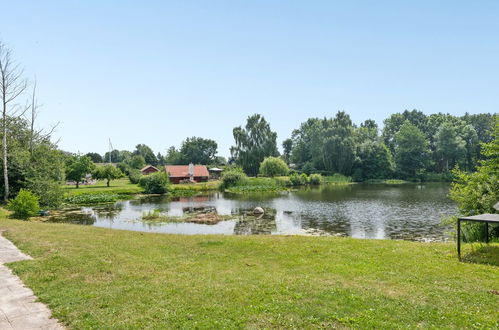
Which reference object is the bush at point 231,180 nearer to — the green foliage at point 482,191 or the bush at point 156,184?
the bush at point 156,184

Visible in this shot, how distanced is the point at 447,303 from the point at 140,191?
46.1 metres

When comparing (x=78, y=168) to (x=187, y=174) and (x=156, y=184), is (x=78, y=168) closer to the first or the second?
(x=156, y=184)

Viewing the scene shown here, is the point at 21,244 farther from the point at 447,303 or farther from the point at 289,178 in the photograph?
the point at 289,178

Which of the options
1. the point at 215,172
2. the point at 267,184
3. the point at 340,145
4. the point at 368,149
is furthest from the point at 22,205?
the point at 368,149

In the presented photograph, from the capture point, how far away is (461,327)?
5203mm

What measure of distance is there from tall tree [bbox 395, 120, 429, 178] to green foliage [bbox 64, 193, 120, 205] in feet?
214

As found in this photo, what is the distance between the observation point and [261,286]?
716 centimetres

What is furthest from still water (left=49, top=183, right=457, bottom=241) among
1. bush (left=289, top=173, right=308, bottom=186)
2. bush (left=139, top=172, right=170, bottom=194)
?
bush (left=289, top=173, right=308, bottom=186)

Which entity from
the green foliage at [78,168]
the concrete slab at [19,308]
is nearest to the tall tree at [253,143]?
the green foliage at [78,168]

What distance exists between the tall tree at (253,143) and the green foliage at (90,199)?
34.0 metres

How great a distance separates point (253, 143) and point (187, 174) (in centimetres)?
1567

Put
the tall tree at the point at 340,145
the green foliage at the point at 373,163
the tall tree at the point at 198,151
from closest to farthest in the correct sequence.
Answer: the tall tree at the point at 340,145 → the green foliage at the point at 373,163 → the tall tree at the point at 198,151

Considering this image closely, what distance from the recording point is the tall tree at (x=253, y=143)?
69750mm

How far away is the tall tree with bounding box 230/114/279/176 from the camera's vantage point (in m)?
69.8
